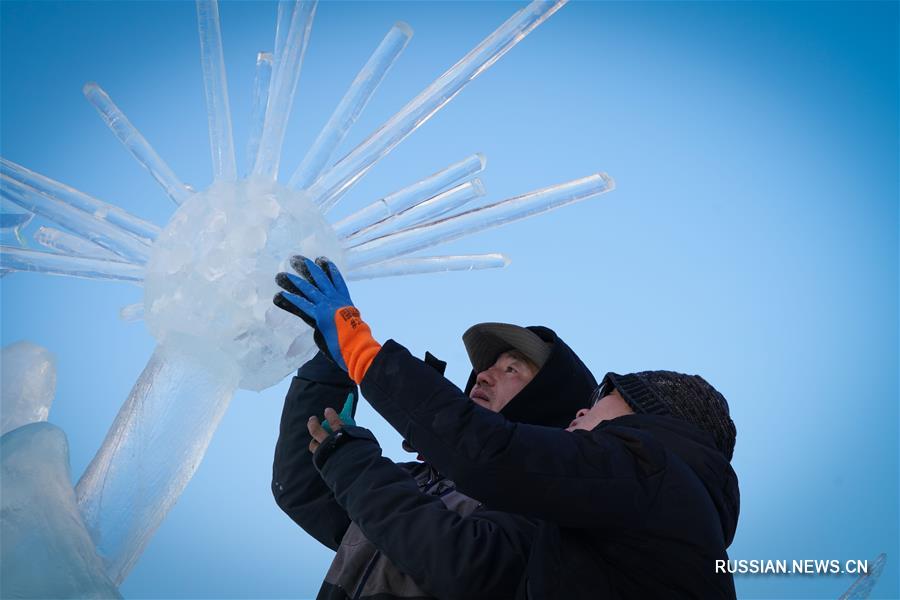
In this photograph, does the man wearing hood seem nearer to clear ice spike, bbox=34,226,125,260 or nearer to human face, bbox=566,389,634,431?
human face, bbox=566,389,634,431

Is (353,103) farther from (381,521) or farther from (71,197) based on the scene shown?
(381,521)

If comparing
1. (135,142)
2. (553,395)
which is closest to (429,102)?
(135,142)

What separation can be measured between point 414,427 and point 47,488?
107 centimetres

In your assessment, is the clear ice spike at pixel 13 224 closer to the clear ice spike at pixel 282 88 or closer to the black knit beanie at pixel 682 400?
the clear ice spike at pixel 282 88

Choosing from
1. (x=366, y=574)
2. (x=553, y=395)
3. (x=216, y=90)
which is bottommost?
(x=366, y=574)

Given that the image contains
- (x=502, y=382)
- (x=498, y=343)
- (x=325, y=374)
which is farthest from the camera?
(x=498, y=343)

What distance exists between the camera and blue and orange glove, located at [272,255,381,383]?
196 centimetres

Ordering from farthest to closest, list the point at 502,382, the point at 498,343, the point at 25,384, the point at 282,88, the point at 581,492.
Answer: the point at 498,343 < the point at 502,382 < the point at 25,384 < the point at 282,88 < the point at 581,492

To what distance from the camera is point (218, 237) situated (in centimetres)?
202

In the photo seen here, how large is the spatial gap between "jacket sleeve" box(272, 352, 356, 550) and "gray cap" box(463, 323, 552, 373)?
67 centimetres

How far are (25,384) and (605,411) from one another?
2.04 meters

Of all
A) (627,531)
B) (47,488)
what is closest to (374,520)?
(627,531)

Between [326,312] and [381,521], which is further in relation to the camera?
[381,521]

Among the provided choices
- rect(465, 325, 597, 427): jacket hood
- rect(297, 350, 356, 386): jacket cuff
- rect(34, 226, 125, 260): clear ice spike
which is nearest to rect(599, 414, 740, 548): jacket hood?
rect(465, 325, 597, 427): jacket hood
